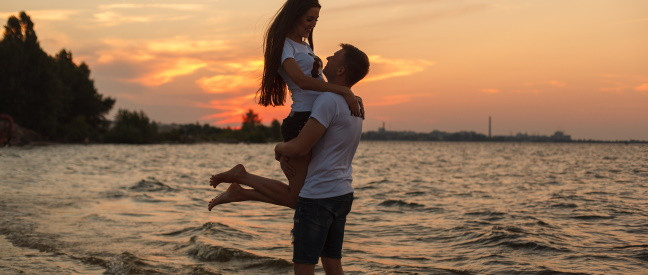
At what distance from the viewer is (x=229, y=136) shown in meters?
154

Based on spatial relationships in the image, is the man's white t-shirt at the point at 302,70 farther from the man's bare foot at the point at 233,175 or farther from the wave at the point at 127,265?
the wave at the point at 127,265

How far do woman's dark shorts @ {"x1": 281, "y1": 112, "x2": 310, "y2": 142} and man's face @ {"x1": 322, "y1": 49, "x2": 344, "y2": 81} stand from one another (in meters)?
0.34

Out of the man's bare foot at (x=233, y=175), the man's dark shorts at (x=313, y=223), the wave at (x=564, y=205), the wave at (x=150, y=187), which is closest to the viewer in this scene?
the man's dark shorts at (x=313, y=223)

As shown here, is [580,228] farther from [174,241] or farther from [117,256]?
[117,256]

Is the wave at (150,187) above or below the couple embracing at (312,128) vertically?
below

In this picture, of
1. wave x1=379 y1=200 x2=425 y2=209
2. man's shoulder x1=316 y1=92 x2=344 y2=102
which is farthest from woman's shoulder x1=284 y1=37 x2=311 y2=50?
wave x1=379 y1=200 x2=425 y2=209

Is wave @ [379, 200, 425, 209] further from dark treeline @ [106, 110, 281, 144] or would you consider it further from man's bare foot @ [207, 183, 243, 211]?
dark treeline @ [106, 110, 281, 144]

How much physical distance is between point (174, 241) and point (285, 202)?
6.31 metres

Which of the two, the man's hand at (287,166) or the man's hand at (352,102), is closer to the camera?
the man's hand at (352,102)

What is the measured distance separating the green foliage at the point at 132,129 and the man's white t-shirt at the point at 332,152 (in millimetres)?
97097

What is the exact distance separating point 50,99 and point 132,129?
29568 mm

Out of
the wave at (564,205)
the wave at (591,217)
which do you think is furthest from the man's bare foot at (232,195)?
the wave at (564,205)

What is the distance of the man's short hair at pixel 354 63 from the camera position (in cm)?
388

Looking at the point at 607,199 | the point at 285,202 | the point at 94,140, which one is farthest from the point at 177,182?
the point at 94,140
